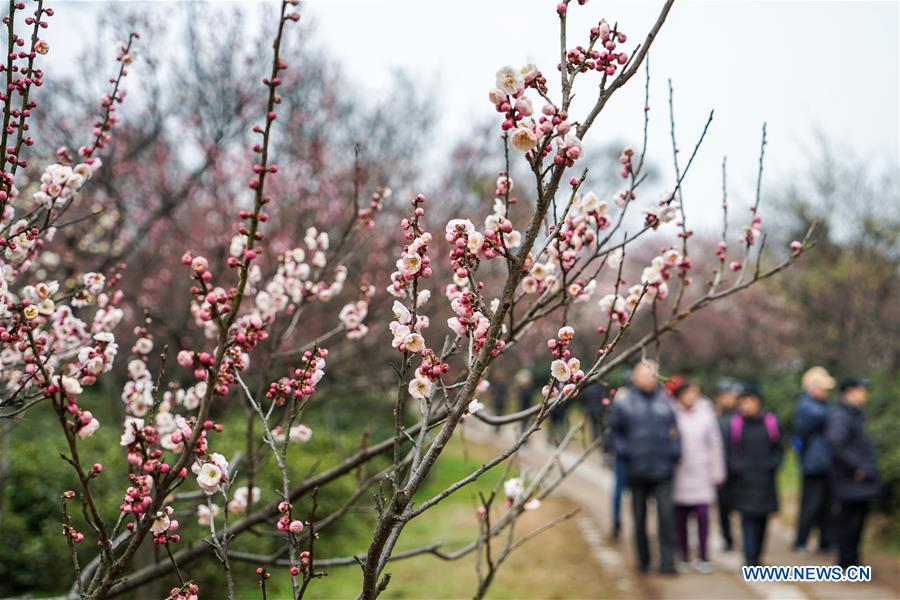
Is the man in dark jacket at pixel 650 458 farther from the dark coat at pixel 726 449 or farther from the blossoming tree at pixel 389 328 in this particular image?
the blossoming tree at pixel 389 328

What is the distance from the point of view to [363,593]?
1821 mm

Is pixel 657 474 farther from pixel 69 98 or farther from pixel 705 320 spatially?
pixel 705 320

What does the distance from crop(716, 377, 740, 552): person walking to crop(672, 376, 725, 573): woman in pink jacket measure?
0.40 meters

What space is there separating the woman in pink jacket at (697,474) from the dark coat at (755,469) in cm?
20

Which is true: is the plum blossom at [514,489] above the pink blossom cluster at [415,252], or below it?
below

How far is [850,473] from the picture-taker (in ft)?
22.1

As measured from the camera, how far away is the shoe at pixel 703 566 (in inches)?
276

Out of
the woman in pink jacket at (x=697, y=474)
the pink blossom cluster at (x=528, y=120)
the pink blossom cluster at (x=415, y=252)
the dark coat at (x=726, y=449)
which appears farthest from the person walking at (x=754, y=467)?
the pink blossom cluster at (x=528, y=120)

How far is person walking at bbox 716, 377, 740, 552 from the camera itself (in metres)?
7.95

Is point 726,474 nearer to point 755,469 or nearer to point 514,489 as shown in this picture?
point 755,469

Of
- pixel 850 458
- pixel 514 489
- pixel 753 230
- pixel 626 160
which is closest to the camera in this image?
pixel 626 160

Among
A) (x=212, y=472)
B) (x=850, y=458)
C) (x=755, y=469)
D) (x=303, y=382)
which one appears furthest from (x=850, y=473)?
(x=212, y=472)

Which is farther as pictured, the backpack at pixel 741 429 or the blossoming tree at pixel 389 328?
the backpack at pixel 741 429

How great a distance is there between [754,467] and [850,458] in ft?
2.63
